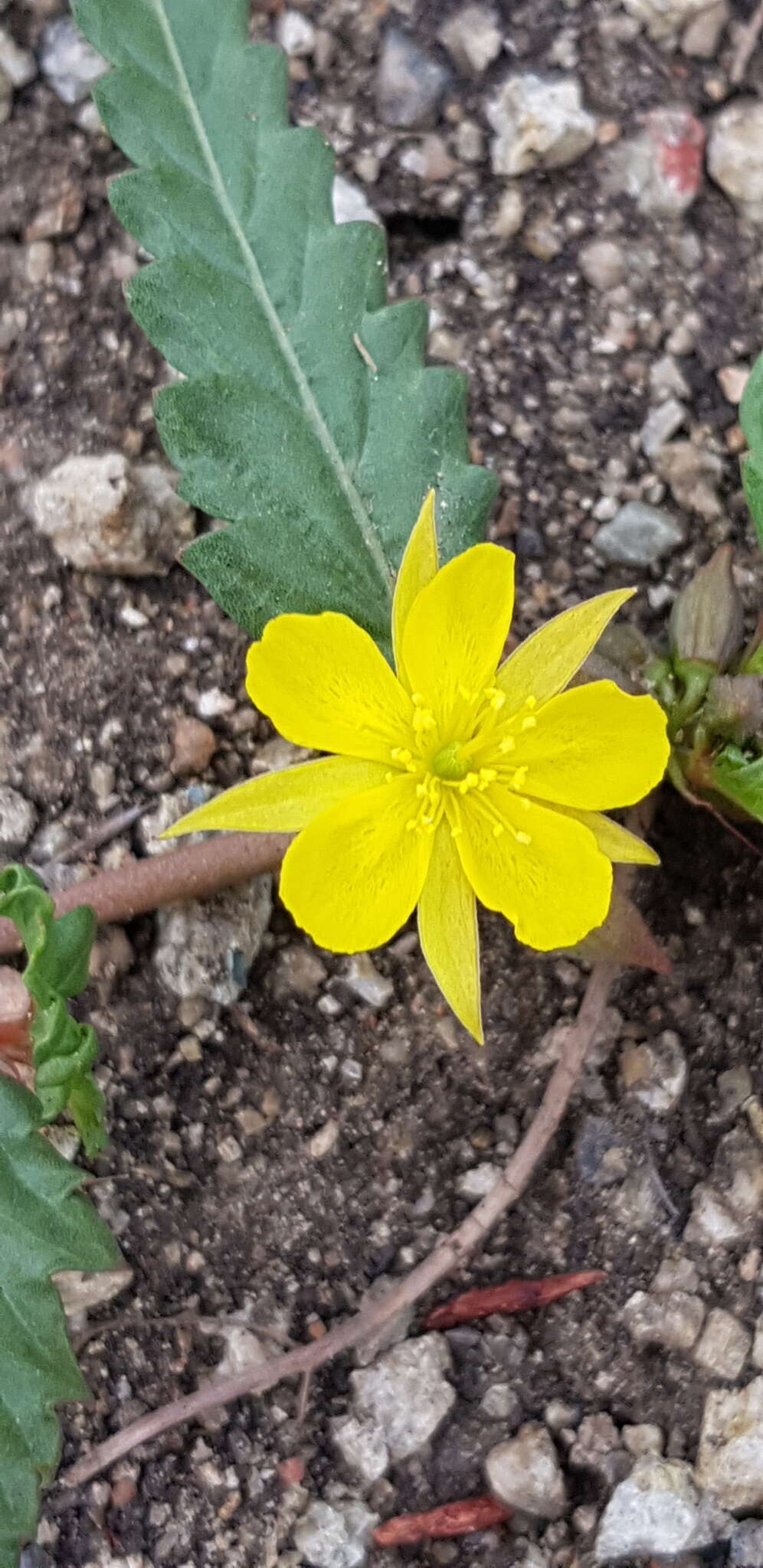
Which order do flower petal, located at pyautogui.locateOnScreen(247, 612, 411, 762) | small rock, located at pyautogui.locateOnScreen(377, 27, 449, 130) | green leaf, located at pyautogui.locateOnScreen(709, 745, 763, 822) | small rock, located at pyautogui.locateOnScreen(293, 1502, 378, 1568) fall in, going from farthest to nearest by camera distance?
small rock, located at pyautogui.locateOnScreen(377, 27, 449, 130), small rock, located at pyautogui.locateOnScreen(293, 1502, 378, 1568), green leaf, located at pyautogui.locateOnScreen(709, 745, 763, 822), flower petal, located at pyautogui.locateOnScreen(247, 612, 411, 762)

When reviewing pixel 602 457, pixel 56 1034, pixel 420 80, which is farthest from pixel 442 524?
pixel 420 80

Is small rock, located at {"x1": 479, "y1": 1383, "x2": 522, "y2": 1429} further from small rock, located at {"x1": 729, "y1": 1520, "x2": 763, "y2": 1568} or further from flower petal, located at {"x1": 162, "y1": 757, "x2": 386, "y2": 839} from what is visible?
flower petal, located at {"x1": 162, "y1": 757, "x2": 386, "y2": 839}

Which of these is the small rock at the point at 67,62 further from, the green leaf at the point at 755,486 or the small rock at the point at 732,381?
the green leaf at the point at 755,486

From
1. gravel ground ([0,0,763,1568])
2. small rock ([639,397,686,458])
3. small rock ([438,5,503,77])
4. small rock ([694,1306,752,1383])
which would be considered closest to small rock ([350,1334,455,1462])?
gravel ground ([0,0,763,1568])

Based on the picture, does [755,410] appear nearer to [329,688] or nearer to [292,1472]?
[329,688]

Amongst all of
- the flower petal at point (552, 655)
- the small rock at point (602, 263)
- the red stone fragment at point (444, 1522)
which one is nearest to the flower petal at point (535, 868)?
the flower petal at point (552, 655)

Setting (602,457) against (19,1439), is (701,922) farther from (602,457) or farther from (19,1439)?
(19,1439)
